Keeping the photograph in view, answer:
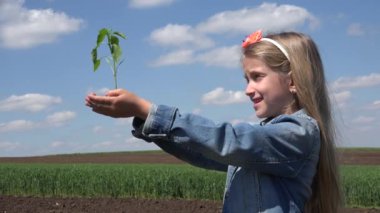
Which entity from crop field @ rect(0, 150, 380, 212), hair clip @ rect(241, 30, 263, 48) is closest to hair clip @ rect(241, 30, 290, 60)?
hair clip @ rect(241, 30, 263, 48)

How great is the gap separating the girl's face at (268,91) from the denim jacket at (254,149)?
0.18 feet

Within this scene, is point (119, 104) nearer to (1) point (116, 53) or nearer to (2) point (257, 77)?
(1) point (116, 53)

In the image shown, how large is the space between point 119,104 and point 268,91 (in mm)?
577

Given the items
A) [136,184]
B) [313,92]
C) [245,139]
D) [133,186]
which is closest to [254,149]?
[245,139]

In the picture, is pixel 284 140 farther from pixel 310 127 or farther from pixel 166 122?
pixel 166 122

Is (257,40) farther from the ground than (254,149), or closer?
farther from the ground

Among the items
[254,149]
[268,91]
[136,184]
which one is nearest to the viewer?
[254,149]

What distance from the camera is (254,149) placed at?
1.94m

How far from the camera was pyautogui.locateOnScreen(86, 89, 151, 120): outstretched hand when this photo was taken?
1830 mm

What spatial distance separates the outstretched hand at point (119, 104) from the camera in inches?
72.1

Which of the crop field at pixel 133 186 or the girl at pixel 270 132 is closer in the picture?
the girl at pixel 270 132

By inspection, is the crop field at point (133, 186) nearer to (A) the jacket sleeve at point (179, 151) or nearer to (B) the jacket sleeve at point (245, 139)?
(A) the jacket sleeve at point (179, 151)

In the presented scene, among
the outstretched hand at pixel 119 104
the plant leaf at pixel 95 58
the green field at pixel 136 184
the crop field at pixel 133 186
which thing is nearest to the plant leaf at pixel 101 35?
the plant leaf at pixel 95 58

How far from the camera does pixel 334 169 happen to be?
227cm
